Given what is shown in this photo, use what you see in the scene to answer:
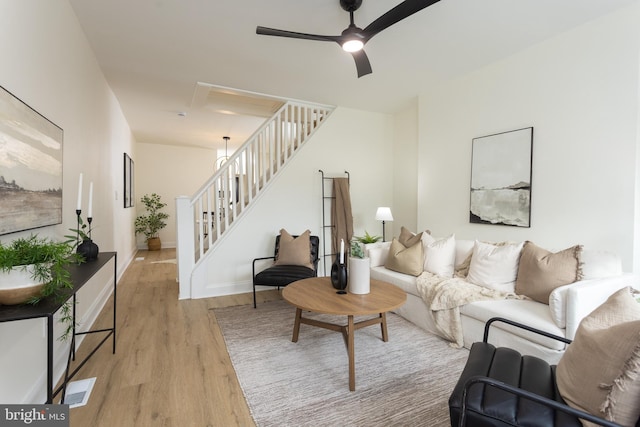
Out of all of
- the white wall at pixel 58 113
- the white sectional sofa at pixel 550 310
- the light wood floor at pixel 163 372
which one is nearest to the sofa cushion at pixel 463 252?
the white sectional sofa at pixel 550 310

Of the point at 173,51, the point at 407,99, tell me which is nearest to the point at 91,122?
the point at 173,51

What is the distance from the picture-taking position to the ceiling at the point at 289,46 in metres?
2.46

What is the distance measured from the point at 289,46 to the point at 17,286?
9.13 ft

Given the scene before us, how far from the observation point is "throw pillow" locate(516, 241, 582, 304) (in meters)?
2.33

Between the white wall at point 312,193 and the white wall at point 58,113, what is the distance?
148cm

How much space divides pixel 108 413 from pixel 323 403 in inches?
49.6

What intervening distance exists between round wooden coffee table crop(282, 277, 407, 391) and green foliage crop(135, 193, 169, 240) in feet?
20.6

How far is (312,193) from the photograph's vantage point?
482 centimetres

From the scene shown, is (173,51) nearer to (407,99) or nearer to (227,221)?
(227,221)

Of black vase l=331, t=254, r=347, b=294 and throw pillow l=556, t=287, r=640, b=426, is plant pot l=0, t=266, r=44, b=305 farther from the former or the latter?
throw pillow l=556, t=287, r=640, b=426

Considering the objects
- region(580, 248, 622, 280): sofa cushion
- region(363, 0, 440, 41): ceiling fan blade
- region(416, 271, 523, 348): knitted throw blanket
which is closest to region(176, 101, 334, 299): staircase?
region(363, 0, 440, 41): ceiling fan blade

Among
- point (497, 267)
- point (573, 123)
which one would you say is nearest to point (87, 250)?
point (497, 267)

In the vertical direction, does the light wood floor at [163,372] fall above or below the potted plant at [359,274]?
below

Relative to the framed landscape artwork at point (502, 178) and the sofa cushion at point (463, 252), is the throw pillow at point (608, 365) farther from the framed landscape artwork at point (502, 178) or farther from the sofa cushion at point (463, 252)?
the framed landscape artwork at point (502, 178)
